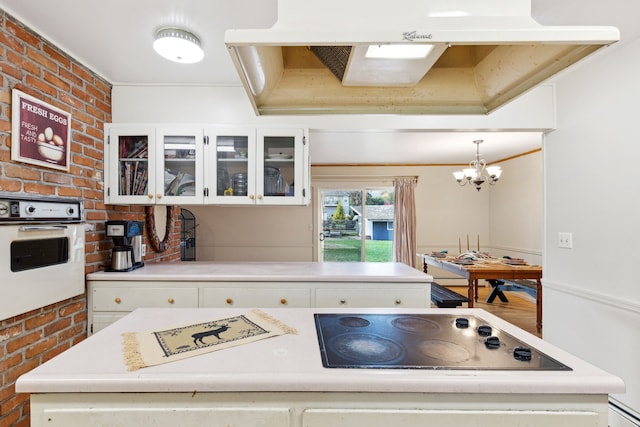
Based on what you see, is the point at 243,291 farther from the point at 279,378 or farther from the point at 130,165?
the point at 279,378

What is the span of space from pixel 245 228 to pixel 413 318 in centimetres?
487

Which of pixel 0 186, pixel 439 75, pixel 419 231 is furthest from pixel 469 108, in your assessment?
pixel 419 231

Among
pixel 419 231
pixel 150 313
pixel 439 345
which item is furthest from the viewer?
pixel 419 231

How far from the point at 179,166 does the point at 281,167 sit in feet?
2.55

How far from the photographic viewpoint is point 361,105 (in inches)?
49.0

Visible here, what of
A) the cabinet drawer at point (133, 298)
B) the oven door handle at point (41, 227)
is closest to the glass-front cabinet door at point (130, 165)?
the oven door handle at point (41, 227)

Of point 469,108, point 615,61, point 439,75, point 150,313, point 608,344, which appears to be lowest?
point 608,344

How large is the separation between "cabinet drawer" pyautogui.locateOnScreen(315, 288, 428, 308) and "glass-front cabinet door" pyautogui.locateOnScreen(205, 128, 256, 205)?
0.95 meters

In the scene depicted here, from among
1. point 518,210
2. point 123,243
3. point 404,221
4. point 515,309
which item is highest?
point 518,210

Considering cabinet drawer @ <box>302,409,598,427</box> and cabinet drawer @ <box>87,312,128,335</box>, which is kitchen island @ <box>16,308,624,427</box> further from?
cabinet drawer @ <box>87,312,128,335</box>

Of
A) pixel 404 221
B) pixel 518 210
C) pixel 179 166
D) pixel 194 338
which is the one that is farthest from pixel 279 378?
pixel 518 210

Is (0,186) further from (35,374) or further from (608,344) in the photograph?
(608,344)

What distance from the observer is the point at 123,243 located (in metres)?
2.30

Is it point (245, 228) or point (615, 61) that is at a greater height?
point (615, 61)
